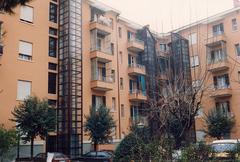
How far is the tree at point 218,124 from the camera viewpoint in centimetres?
3083

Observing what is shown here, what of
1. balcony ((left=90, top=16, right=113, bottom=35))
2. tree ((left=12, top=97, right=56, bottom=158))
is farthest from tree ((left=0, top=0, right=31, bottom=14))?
balcony ((left=90, top=16, right=113, bottom=35))

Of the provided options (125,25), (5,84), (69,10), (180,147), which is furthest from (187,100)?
(125,25)

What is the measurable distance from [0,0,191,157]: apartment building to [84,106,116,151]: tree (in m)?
2.16

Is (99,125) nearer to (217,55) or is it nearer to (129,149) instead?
(129,149)

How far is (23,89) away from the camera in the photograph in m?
25.9

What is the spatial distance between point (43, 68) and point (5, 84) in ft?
13.2

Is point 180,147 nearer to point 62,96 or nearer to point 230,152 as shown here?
point 230,152

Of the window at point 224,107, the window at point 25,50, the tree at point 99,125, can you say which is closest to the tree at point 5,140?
the tree at point 99,125

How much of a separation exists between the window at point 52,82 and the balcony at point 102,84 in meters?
3.89

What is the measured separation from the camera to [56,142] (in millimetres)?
27250

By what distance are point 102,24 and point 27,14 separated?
26.7ft

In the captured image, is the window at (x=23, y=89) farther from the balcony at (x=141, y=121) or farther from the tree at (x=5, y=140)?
the balcony at (x=141, y=121)

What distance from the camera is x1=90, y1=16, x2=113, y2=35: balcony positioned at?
3174cm

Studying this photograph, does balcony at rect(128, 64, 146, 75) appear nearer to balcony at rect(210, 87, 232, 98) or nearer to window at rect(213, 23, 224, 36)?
balcony at rect(210, 87, 232, 98)
